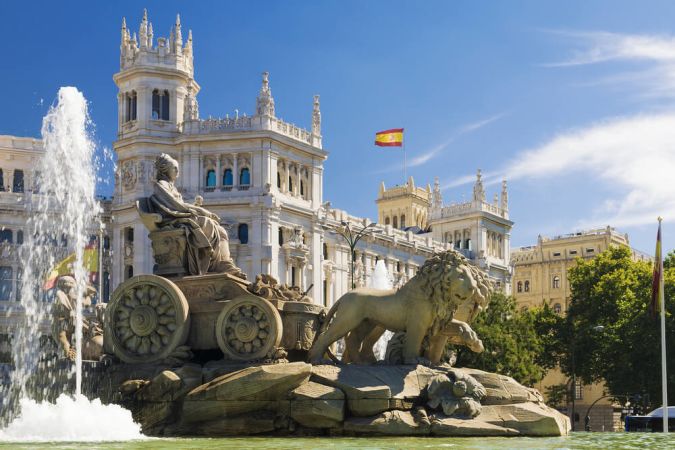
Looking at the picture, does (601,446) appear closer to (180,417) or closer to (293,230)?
(180,417)

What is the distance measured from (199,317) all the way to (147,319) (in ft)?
2.85

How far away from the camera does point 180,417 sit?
714 inches

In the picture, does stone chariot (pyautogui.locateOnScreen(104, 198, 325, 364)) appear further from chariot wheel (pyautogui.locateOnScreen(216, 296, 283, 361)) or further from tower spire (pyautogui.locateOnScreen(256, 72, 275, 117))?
tower spire (pyautogui.locateOnScreen(256, 72, 275, 117))

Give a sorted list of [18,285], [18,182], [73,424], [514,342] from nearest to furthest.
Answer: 1. [73,424]
2. [514,342]
3. [18,285]
4. [18,182]

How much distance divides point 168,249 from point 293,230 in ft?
209

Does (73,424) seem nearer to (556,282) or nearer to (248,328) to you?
(248,328)

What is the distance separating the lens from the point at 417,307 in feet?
63.4

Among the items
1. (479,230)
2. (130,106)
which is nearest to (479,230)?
(479,230)

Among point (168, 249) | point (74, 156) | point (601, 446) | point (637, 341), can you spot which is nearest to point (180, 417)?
point (168, 249)

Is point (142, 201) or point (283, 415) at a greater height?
point (142, 201)

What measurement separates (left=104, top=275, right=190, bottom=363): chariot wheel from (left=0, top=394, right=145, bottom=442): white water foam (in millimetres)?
1596

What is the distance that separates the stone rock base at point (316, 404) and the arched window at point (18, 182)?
7551 cm

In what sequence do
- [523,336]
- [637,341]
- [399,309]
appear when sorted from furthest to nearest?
[523,336] → [637,341] → [399,309]

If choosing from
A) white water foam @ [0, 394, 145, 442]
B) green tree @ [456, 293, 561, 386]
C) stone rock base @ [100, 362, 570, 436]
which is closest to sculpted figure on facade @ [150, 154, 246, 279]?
stone rock base @ [100, 362, 570, 436]
